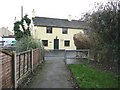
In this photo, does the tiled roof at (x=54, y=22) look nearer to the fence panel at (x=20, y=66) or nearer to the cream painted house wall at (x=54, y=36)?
the cream painted house wall at (x=54, y=36)

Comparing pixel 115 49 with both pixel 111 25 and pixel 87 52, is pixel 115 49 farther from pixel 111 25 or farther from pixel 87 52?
pixel 87 52

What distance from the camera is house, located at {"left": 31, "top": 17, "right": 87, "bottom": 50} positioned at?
46291 millimetres

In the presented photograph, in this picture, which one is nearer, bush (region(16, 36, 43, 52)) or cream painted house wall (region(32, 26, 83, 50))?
bush (region(16, 36, 43, 52))

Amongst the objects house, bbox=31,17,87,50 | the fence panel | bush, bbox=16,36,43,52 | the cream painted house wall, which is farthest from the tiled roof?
the fence panel

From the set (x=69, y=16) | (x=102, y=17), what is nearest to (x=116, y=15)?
(x=102, y=17)

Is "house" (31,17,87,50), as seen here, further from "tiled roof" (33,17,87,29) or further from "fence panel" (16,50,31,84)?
"fence panel" (16,50,31,84)

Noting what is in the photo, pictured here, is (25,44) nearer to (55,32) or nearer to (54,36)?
(54,36)

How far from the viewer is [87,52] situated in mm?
21922

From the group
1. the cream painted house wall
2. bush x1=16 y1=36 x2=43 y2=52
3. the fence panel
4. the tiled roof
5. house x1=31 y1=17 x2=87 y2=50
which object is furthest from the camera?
the tiled roof

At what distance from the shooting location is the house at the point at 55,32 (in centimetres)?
4629

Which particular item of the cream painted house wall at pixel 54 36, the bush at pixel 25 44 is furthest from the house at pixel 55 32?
the bush at pixel 25 44

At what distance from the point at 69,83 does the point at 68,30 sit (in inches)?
1540

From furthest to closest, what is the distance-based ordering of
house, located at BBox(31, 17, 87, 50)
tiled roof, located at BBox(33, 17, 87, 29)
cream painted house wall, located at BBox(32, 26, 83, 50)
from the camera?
1. tiled roof, located at BBox(33, 17, 87, 29)
2. house, located at BBox(31, 17, 87, 50)
3. cream painted house wall, located at BBox(32, 26, 83, 50)

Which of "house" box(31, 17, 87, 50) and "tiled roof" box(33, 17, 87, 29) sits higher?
"tiled roof" box(33, 17, 87, 29)
